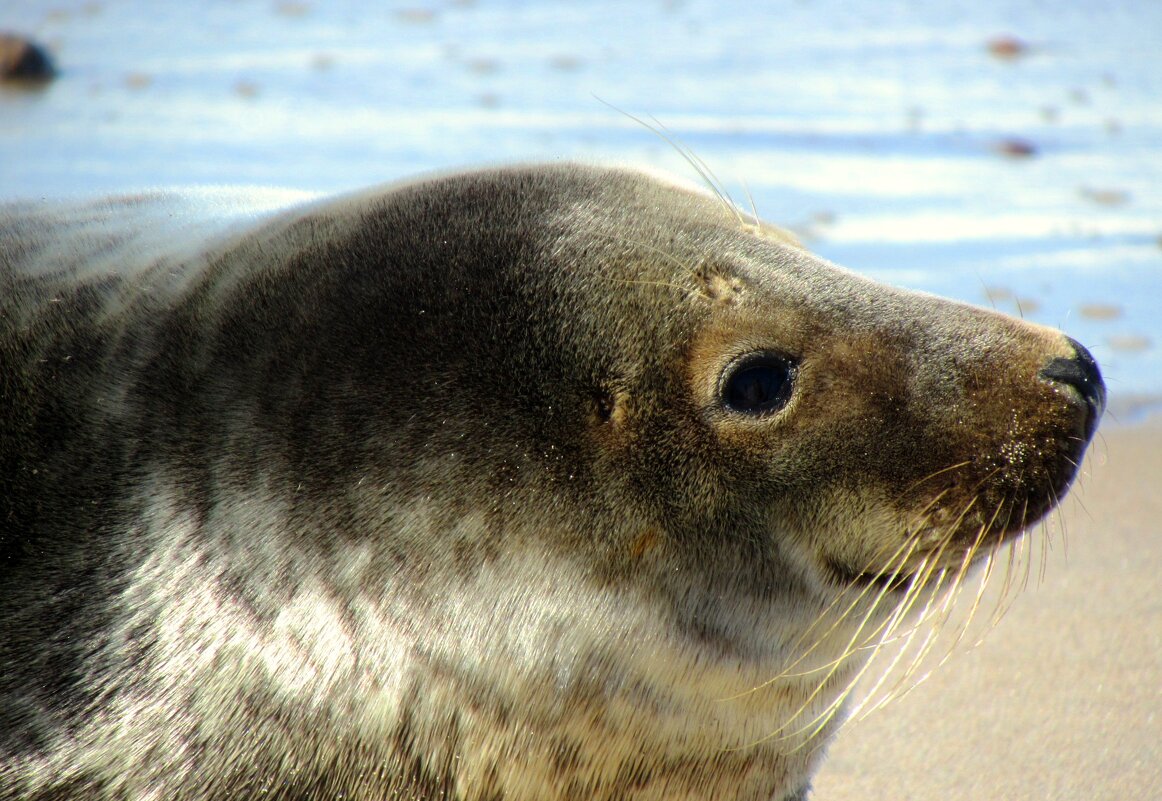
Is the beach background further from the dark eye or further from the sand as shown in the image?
the dark eye

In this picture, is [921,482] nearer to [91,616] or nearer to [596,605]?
[596,605]

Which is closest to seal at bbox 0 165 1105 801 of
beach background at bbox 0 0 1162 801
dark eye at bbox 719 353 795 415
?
dark eye at bbox 719 353 795 415

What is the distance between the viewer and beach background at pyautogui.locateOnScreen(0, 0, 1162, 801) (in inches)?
139

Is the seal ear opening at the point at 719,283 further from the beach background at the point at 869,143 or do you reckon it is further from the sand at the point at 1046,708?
the sand at the point at 1046,708

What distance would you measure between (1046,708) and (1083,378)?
1274mm

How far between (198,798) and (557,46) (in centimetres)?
903

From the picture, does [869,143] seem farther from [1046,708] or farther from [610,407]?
[610,407]

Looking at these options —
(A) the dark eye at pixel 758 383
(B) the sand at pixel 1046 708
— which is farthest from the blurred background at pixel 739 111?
(A) the dark eye at pixel 758 383

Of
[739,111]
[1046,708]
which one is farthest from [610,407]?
[739,111]

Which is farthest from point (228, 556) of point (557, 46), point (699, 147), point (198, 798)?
point (557, 46)

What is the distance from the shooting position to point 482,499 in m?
2.35

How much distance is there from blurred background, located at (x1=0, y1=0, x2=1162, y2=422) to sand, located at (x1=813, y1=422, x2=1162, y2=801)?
159 centimetres

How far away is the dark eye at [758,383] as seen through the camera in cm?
242

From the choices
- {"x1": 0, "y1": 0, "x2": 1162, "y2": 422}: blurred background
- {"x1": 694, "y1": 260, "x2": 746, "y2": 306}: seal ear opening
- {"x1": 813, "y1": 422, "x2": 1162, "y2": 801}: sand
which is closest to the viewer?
{"x1": 694, "y1": 260, "x2": 746, "y2": 306}: seal ear opening
